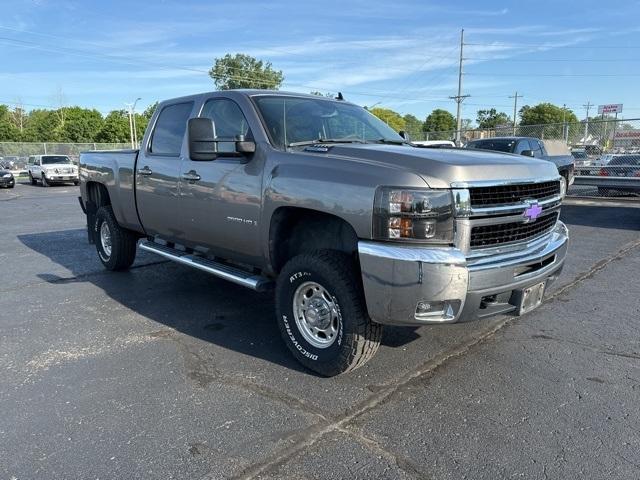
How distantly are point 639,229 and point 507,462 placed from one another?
9.44 metres

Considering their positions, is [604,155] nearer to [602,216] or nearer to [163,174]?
[602,216]

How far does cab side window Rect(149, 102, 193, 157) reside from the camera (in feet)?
17.1

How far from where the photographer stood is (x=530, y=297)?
11.7ft

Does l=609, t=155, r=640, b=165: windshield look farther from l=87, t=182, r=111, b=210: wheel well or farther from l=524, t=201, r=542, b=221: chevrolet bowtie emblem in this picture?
l=87, t=182, r=111, b=210: wheel well

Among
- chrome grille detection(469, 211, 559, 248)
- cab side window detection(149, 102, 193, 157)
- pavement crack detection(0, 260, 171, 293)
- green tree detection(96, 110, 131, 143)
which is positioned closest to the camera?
chrome grille detection(469, 211, 559, 248)

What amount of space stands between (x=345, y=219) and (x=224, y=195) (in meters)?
1.42

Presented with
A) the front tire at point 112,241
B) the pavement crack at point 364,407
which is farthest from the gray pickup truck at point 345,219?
the front tire at point 112,241

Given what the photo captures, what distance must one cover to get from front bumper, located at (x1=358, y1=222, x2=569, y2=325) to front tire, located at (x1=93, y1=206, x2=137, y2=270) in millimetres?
4353

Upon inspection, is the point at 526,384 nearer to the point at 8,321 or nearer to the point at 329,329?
the point at 329,329

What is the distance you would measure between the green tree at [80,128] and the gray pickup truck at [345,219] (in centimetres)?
7437

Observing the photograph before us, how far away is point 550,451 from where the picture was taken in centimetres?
282

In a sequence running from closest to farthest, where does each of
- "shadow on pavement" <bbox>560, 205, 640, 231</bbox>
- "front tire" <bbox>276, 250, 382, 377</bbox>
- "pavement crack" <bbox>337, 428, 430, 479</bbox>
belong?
1. "pavement crack" <bbox>337, 428, 430, 479</bbox>
2. "front tire" <bbox>276, 250, 382, 377</bbox>
3. "shadow on pavement" <bbox>560, 205, 640, 231</bbox>

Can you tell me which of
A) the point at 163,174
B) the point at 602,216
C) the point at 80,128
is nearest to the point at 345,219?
the point at 163,174

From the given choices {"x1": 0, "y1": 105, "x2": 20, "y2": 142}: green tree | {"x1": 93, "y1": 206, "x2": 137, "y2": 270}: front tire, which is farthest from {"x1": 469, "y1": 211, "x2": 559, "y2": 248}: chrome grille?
{"x1": 0, "y1": 105, "x2": 20, "y2": 142}: green tree
